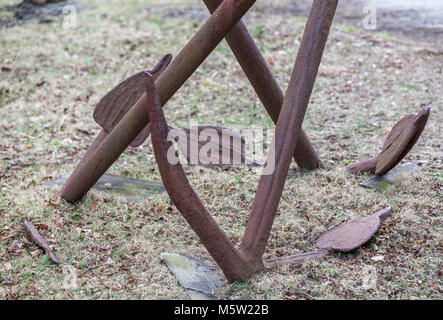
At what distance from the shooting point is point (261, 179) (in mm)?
2773

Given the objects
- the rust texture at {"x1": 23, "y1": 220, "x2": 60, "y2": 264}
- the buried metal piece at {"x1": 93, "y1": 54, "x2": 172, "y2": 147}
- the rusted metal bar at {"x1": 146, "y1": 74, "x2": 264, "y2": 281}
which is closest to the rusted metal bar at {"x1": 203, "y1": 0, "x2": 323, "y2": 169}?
the buried metal piece at {"x1": 93, "y1": 54, "x2": 172, "y2": 147}

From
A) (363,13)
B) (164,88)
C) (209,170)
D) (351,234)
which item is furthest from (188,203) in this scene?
(363,13)

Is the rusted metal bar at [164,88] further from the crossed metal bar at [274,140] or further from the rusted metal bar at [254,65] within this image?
the rusted metal bar at [254,65]

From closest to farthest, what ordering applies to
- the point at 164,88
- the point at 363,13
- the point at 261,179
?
the point at 261,179 < the point at 164,88 < the point at 363,13

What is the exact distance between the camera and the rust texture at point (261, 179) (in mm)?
2477

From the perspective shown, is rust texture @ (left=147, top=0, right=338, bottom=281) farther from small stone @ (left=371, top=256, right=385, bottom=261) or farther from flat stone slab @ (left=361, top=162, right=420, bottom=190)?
flat stone slab @ (left=361, top=162, right=420, bottom=190)

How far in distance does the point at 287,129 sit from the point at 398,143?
1.26 m

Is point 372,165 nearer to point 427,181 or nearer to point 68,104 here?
point 427,181

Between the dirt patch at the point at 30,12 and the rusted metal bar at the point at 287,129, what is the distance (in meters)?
6.94

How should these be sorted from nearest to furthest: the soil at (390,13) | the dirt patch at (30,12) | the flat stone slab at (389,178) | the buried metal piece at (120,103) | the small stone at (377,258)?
the small stone at (377,258)
the buried metal piece at (120,103)
the flat stone slab at (389,178)
the soil at (390,13)
the dirt patch at (30,12)

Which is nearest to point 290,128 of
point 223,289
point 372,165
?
point 223,289

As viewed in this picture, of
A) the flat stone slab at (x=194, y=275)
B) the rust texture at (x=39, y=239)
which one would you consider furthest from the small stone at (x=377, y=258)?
the rust texture at (x=39, y=239)

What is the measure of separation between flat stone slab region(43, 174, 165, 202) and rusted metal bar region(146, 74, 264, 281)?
1441 mm

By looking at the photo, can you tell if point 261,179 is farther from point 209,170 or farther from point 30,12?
point 30,12
